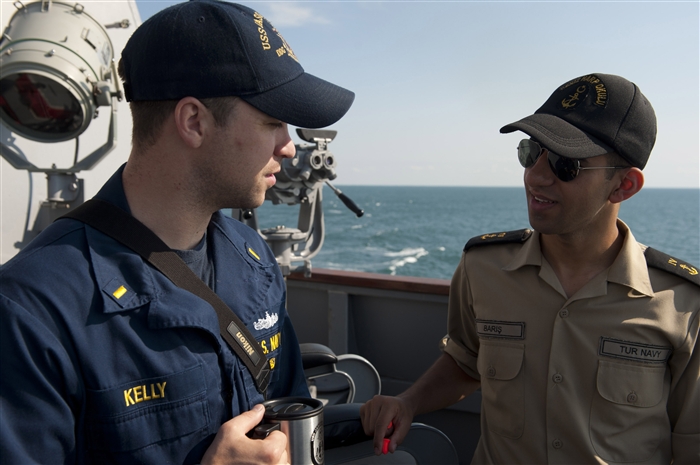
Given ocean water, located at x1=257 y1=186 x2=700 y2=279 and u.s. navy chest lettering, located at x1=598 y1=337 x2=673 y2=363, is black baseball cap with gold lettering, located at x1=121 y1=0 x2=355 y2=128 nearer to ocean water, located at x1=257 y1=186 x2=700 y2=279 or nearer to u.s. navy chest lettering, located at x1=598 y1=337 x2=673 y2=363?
u.s. navy chest lettering, located at x1=598 y1=337 x2=673 y2=363

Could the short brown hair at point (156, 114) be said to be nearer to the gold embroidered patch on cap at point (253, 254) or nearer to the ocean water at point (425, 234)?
the gold embroidered patch on cap at point (253, 254)

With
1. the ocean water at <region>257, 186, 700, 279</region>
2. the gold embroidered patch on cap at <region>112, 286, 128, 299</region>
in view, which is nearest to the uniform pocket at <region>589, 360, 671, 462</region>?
the gold embroidered patch on cap at <region>112, 286, 128, 299</region>

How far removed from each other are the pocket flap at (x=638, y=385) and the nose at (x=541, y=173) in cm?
62

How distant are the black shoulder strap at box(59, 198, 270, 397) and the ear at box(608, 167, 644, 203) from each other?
1255 mm

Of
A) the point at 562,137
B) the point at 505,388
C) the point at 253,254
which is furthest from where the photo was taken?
the point at 505,388

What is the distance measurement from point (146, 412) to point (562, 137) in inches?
56.5

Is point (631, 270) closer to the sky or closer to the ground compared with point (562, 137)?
closer to the ground

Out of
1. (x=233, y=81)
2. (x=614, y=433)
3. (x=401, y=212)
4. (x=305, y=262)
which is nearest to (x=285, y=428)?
(x=233, y=81)

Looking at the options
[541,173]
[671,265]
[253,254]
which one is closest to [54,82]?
[253,254]

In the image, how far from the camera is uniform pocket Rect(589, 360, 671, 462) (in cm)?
184

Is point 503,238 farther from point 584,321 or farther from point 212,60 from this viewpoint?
point 212,60

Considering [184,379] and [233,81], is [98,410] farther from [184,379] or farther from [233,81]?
[233,81]

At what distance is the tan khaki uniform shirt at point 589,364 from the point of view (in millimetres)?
1840

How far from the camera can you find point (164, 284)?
1398mm
